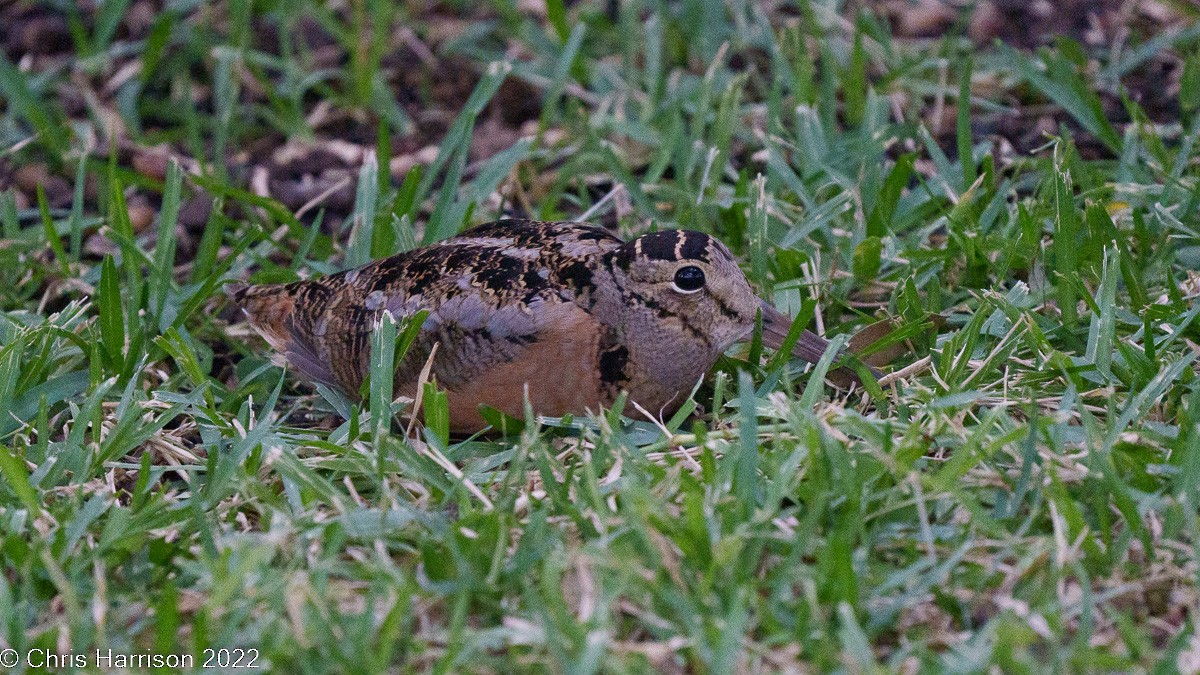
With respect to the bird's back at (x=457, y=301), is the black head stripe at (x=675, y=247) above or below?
above

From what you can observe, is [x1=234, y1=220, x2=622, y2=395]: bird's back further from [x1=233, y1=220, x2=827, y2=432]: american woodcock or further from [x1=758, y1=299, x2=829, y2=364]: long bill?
[x1=758, y1=299, x2=829, y2=364]: long bill

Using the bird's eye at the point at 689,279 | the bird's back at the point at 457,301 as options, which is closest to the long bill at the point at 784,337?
the bird's eye at the point at 689,279

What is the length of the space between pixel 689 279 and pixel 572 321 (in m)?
0.32

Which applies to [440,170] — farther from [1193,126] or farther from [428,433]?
[1193,126]

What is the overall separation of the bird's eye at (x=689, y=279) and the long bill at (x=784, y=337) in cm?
25

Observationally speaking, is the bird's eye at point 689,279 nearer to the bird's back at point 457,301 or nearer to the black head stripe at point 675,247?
the black head stripe at point 675,247

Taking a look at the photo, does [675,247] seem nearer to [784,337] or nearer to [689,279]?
[689,279]

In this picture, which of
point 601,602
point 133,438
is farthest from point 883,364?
point 133,438

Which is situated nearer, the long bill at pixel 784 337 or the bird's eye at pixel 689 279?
the bird's eye at pixel 689 279

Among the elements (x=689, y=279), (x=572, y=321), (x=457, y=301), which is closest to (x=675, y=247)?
(x=689, y=279)

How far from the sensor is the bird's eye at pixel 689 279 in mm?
3473

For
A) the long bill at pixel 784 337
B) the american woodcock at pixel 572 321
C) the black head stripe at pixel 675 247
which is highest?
the black head stripe at pixel 675 247

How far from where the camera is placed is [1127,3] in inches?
214

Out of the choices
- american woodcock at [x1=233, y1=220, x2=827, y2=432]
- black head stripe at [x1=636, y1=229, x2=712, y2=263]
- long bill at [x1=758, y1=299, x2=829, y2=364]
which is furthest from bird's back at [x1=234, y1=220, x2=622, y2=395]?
long bill at [x1=758, y1=299, x2=829, y2=364]
